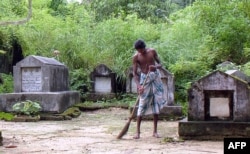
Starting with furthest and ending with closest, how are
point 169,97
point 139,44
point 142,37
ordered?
point 142,37 → point 169,97 → point 139,44

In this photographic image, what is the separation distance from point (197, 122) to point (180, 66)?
17.5 ft

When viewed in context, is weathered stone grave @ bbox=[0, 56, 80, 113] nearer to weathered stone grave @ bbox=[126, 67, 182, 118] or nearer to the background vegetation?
weathered stone grave @ bbox=[126, 67, 182, 118]

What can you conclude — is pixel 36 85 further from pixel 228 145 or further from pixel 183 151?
pixel 228 145

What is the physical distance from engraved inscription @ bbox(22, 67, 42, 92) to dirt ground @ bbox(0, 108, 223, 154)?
156 cm

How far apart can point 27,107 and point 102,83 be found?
391cm

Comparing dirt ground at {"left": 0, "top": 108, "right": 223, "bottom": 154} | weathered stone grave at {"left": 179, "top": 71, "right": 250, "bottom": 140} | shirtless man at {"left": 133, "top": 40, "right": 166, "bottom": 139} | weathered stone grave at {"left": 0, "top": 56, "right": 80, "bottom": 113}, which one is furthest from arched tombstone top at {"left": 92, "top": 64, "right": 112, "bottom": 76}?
weathered stone grave at {"left": 179, "top": 71, "right": 250, "bottom": 140}

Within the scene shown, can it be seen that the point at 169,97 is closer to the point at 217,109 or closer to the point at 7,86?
the point at 217,109

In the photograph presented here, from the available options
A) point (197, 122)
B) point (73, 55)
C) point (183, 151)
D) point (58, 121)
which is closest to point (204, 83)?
point (197, 122)

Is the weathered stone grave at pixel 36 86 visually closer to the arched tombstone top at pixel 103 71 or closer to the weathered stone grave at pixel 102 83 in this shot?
the weathered stone grave at pixel 102 83

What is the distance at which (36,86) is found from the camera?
35.7ft

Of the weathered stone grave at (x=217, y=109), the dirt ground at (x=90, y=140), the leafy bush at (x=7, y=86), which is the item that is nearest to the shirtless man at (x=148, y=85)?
the dirt ground at (x=90, y=140)

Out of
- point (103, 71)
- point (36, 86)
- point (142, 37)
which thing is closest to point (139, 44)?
point (36, 86)

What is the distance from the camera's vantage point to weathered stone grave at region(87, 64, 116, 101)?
13.4 metres

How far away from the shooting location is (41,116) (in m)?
10.2
